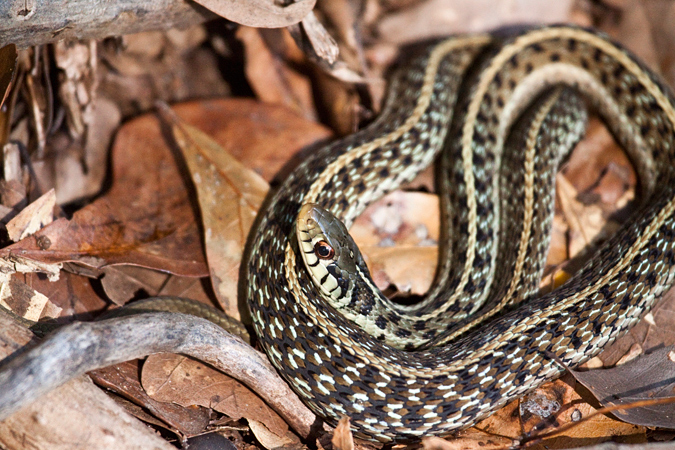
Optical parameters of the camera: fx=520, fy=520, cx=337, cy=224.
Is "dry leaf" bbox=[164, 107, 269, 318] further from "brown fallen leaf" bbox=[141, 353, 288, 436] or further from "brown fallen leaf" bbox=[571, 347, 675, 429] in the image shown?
"brown fallen leaf" bbox=[571, 347, 675, 429]

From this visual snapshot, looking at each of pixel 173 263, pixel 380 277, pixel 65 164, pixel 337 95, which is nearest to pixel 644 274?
pixel 380 277

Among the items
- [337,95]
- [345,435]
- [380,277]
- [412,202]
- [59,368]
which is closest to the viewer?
[59,368]

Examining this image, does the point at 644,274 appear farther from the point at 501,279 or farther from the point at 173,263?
the point at 173,263

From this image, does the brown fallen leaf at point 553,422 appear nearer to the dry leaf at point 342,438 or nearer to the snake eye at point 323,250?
the dry leaf at point 342,438

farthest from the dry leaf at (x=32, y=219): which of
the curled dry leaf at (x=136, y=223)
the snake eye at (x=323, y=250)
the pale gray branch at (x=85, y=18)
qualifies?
the snake eye at (x=323, y=250)

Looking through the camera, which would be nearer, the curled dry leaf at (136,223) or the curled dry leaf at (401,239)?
the curled dry leaf at (136,223)

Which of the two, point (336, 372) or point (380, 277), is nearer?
point (336, 372)

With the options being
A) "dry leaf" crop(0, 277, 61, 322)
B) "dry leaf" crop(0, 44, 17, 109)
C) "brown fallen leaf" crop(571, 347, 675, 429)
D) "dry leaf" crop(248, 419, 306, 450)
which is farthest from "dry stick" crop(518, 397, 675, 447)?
"dry leaf" crop(0, 44, 17, 109)
